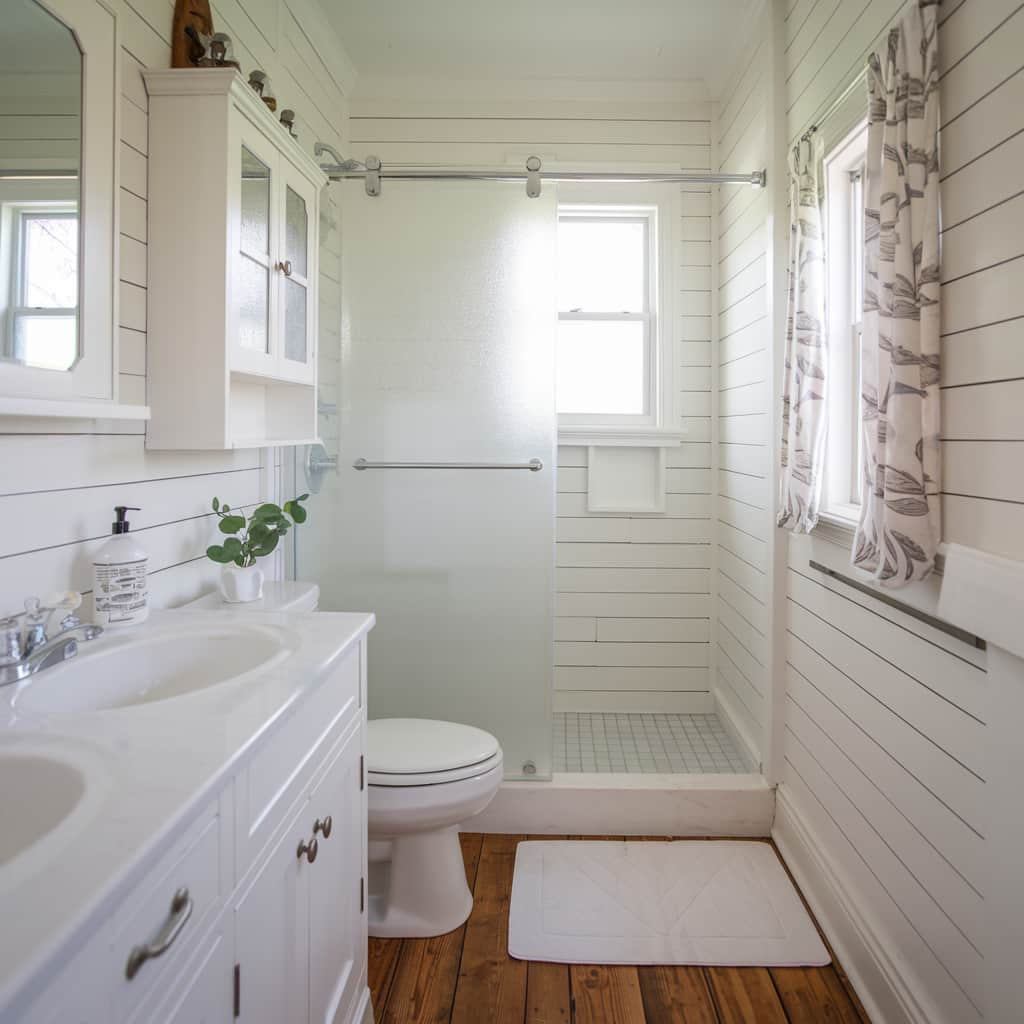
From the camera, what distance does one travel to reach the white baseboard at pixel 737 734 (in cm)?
253

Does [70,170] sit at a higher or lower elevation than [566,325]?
lower

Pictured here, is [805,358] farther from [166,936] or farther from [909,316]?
[166,936]

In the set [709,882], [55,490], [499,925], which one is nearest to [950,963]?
[709,882]

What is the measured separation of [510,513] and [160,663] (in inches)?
48.2

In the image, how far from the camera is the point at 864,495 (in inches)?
59.7

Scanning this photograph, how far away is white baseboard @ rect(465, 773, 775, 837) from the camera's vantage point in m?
2.36

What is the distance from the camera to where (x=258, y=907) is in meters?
0.97

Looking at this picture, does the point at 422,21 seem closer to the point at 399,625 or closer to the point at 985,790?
the point at 399,625

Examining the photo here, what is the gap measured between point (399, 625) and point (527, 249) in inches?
48.4

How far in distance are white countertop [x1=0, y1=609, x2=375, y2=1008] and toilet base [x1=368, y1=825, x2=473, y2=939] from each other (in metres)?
0.93

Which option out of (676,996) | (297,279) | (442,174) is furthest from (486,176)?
(676,996)

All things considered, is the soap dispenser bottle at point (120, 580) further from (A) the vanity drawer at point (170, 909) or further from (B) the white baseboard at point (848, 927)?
(B) the white baseboard at point (848, 927)

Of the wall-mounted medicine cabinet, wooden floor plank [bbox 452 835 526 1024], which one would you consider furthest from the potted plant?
wooden floor plank [bbox 452 835 526 1024]

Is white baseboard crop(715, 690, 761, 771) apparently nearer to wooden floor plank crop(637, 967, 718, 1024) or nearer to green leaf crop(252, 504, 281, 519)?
wooden floor plank crop(637, 967, 718, 1024)
